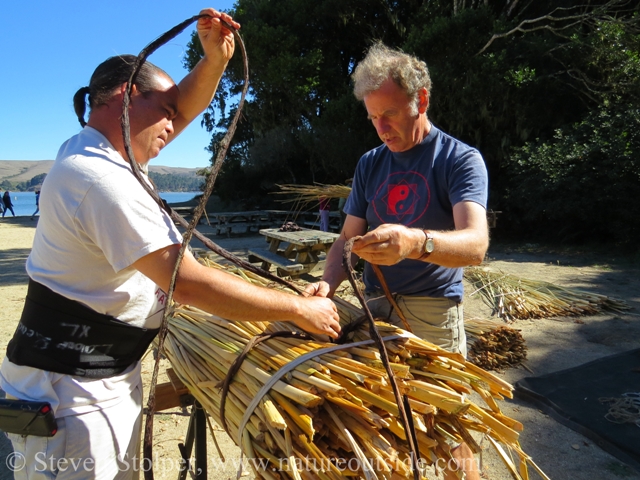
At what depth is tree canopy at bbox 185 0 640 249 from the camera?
32.4 feet

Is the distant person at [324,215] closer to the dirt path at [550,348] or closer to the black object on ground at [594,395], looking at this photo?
the dirt path at [550,348]

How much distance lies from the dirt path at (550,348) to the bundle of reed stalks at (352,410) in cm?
55

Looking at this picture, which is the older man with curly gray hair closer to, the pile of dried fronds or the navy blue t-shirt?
the navy blue t-shirt

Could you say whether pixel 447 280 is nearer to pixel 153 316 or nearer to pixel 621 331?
A: pixel 153 316

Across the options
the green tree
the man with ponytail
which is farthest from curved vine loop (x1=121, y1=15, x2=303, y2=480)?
the green tree

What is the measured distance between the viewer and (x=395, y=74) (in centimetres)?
173

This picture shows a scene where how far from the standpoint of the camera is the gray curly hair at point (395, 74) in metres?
1.73

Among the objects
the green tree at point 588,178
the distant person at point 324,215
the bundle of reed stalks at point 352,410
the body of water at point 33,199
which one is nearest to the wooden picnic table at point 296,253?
the body of water at point 33,199

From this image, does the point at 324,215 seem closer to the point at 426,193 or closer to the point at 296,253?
→ the point at 296,253

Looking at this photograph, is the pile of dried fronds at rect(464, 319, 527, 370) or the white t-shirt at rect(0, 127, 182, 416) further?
the pile of dried fronds at rect(464, 319, 527, 370)

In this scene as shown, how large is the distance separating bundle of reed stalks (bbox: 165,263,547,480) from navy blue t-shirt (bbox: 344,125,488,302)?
47 cm

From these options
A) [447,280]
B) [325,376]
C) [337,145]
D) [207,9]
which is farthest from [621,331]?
[337,145]

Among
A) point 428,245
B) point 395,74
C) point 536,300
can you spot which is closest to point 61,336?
point 428,245

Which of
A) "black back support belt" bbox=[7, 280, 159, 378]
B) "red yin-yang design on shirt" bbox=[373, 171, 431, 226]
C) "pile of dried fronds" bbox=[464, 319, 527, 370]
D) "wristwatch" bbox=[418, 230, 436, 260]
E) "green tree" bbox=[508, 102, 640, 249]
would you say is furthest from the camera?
"green tree" bbox=[508, 102, 640, 249]
